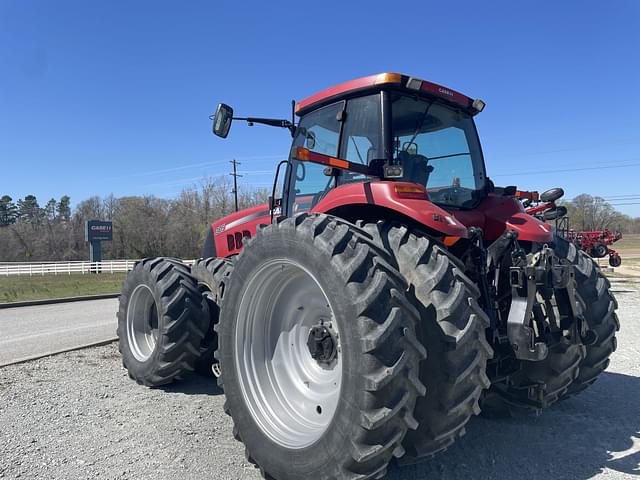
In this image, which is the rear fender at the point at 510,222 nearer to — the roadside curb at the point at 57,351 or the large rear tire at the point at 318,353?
the large rear tire at the point at 318,353

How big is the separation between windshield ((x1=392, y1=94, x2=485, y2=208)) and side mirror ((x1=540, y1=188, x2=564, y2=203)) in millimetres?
646

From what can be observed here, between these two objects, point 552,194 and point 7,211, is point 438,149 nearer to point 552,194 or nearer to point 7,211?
point 552,194

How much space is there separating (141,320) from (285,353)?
8.28ft

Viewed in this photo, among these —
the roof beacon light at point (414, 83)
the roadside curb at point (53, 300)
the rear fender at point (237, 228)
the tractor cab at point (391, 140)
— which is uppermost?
the roof beacon light at point (414, 83)

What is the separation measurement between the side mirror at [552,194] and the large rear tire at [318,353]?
248 centimetres

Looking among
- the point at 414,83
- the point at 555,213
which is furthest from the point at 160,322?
the point at 555,213

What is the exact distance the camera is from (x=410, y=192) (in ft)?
9.40

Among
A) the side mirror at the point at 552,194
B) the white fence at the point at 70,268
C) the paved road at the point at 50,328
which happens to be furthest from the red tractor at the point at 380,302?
the white fence at the point at 70,268

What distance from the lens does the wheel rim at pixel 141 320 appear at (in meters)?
5.04

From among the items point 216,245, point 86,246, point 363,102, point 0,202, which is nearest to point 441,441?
point 363,102

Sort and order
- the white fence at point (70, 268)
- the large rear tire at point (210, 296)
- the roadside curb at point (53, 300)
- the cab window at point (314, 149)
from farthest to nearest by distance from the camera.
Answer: the white fence at point (70, 268) → the roadside curb at point (53, 300) → the large rear tire at point (210, 296) → the cab window at point (314, 149)

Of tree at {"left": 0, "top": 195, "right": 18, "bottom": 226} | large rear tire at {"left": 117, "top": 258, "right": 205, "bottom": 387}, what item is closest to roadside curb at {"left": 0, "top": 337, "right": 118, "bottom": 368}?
large rear tire at {"left": 117, "top": 258, "right": 205, "bottom": 387}

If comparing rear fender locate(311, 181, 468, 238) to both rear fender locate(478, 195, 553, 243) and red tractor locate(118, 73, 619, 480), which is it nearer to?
red tractor locate(118, 73, 619, 480)

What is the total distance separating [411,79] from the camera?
3.38 metres
